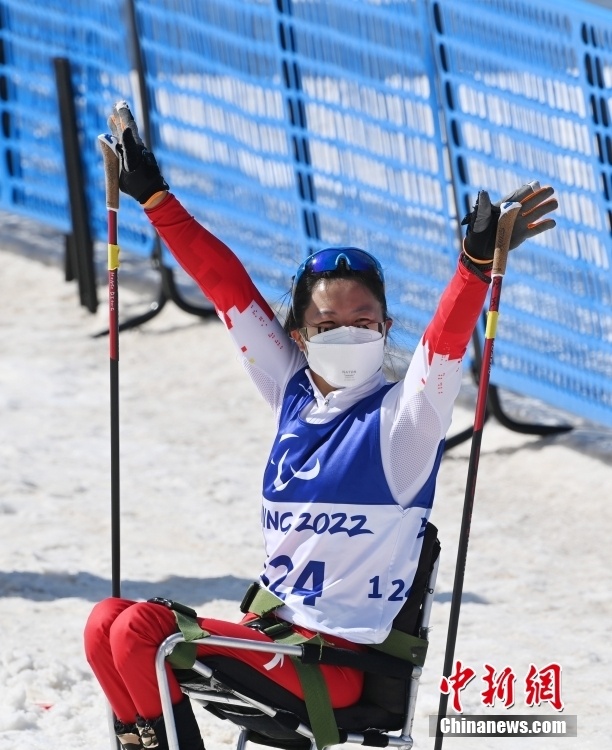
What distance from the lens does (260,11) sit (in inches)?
275

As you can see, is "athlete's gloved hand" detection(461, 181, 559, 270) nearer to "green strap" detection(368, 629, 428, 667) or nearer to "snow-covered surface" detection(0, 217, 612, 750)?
"green strap" detection(368, 629, 428, 667)

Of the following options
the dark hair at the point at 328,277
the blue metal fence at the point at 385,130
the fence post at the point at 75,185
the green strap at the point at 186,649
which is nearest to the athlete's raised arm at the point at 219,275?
the dark hair at the point at 328,277

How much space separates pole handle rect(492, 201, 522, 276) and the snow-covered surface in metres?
1.50

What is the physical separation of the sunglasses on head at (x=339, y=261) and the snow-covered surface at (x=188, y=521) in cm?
138

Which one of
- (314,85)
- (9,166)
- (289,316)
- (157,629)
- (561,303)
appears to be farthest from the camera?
(9,166)

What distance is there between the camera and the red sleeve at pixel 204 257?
11.8ft

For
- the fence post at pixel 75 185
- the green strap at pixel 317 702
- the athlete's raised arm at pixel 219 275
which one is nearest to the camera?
the green strap at pixel 317 702

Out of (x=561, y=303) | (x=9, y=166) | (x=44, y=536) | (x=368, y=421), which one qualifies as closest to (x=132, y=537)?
(x=44, y=536)

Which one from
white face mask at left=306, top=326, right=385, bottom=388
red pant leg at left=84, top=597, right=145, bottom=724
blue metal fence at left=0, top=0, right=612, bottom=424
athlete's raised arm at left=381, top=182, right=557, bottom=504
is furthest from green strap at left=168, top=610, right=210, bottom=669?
blue metal fence at left=0, top=0, right=612, bottom=424

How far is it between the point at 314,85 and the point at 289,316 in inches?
135

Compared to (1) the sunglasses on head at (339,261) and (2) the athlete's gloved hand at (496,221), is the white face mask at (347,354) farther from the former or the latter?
(2) the athlete's gloved hand at (496,221)

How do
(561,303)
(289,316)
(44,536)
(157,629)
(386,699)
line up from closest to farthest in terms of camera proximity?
(157,629) < (386,699) < (289,316) < (44,536) < (561,303)

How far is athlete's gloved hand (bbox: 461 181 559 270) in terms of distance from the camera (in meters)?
3.16

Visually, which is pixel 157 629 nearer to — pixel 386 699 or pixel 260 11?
pixel 386 699
